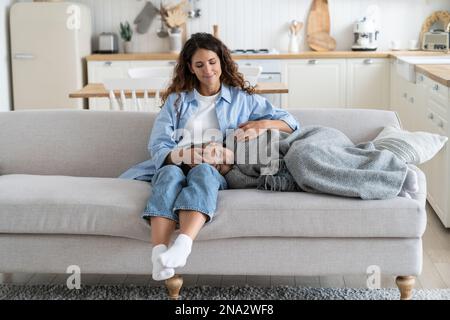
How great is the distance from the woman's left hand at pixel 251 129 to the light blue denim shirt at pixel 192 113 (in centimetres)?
6

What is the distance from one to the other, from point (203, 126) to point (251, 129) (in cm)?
24

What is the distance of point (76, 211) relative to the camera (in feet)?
9.53

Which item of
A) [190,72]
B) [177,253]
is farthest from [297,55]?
[177,253]

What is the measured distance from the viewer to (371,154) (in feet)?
9.95

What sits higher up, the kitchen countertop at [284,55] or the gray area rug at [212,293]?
the kitchen countertop at [284,55]

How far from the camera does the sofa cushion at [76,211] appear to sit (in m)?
2.88

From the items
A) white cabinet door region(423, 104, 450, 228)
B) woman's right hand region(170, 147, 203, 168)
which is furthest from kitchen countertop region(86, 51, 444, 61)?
woman's right hand region(170, 147, 203, 168)

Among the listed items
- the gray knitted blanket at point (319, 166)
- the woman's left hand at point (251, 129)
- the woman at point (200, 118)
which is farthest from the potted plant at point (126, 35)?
the gray knitted blanket at point (319, 166)

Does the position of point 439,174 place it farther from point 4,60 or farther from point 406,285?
point 4,60

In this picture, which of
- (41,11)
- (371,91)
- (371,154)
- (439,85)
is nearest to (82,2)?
(41,11)

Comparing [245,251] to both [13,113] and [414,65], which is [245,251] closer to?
[13,113]

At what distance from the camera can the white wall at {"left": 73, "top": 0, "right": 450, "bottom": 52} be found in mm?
7094

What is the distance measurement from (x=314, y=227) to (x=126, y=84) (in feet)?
6.08

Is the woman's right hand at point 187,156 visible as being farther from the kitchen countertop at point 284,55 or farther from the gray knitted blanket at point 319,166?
the kitchen countertop at point 284,55
